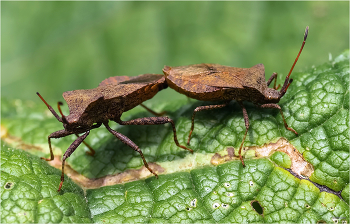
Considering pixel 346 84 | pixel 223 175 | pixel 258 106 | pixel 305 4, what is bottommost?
pixel 223 175

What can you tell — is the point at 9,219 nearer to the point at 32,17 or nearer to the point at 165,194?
the point at 165,194

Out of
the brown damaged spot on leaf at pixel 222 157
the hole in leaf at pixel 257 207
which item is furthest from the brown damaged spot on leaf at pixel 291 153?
the hole in leaf at pixel 257 207

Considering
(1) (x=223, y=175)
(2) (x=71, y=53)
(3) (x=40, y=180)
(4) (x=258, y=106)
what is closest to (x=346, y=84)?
(4) (x=258, y=106)

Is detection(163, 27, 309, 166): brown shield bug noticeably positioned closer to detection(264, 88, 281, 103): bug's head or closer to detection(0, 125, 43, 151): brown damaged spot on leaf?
detection(264, 88, 281, 103): bug's head

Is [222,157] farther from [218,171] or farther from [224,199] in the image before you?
[224,199]

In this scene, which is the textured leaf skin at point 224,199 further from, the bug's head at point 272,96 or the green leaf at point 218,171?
the bug's head at point 272,96

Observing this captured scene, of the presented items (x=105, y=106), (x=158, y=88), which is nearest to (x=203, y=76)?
(x=158, y=88)
